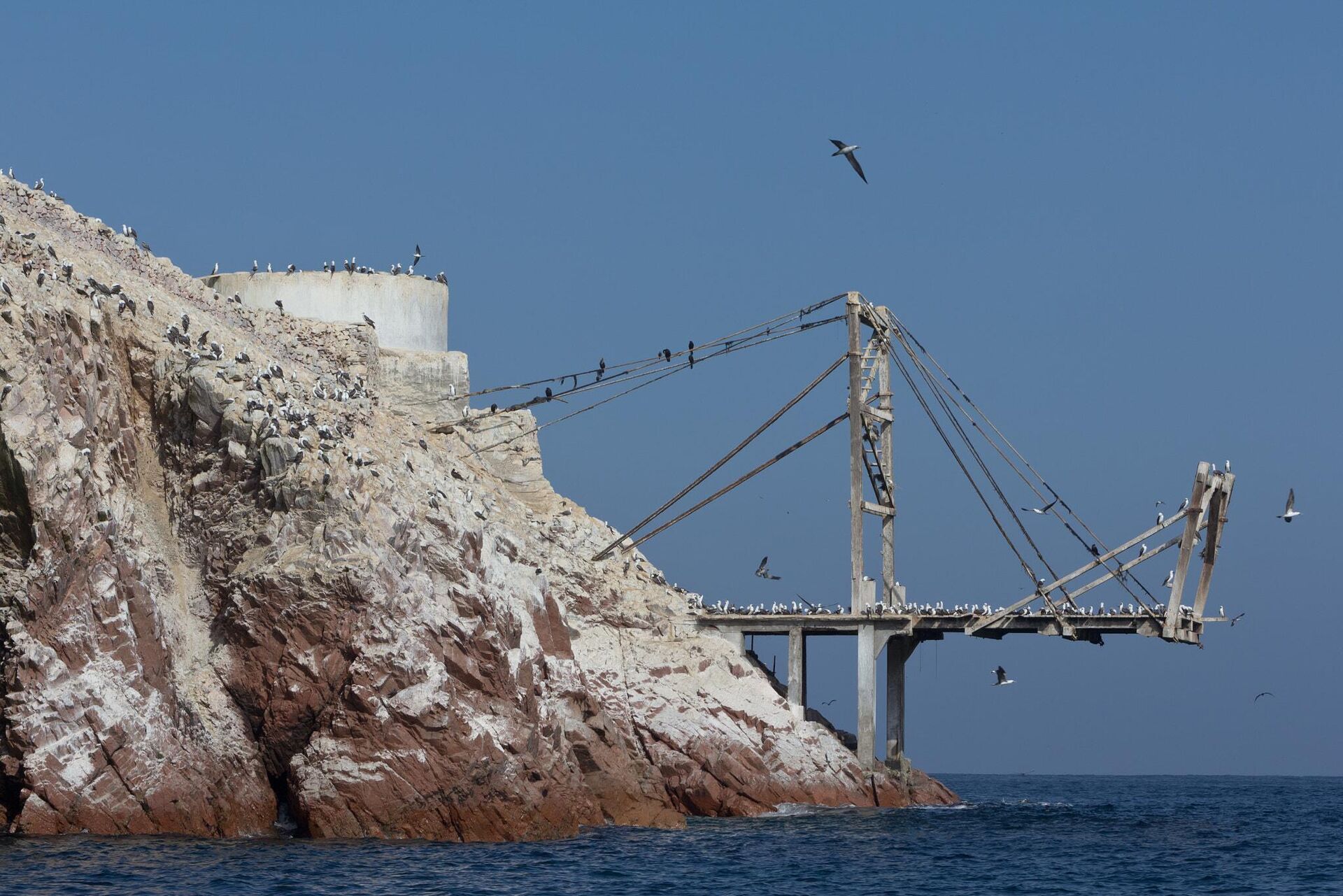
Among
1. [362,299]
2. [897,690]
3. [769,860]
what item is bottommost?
[769,860]

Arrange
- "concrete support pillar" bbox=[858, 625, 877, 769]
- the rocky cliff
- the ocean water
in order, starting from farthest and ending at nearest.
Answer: "concrete support pillar" bbox=[858, 625, 877, 769] < the rocky cliff < the ocean water

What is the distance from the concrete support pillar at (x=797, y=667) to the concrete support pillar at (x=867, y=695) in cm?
183

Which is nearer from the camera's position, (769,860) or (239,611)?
(769,860)

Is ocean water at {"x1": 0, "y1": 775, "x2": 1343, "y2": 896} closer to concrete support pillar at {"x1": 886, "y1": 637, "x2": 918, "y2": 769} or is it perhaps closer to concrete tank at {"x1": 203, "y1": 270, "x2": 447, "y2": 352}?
concrete support pillar at {"x1": 886, "y1": 637, "x2": 918, "y2": 769}

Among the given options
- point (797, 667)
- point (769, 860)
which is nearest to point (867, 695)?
point (797, 667)

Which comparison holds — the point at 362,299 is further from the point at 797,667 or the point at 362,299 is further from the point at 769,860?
the point at 769,860

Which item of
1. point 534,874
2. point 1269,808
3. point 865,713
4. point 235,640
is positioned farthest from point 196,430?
point 1269,808

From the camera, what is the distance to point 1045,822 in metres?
67.2

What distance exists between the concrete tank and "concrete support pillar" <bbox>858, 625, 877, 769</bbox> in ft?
59.8

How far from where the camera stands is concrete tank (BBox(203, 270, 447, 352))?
72.7 meters

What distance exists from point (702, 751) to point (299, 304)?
21205mm

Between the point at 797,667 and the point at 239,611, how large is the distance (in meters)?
22.9

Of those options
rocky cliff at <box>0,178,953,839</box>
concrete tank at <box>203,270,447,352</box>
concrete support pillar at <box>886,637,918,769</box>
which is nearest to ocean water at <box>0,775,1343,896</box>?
rocky cliff at <box>0,178,953,839</box>

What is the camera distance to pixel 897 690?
7238 centimetres
